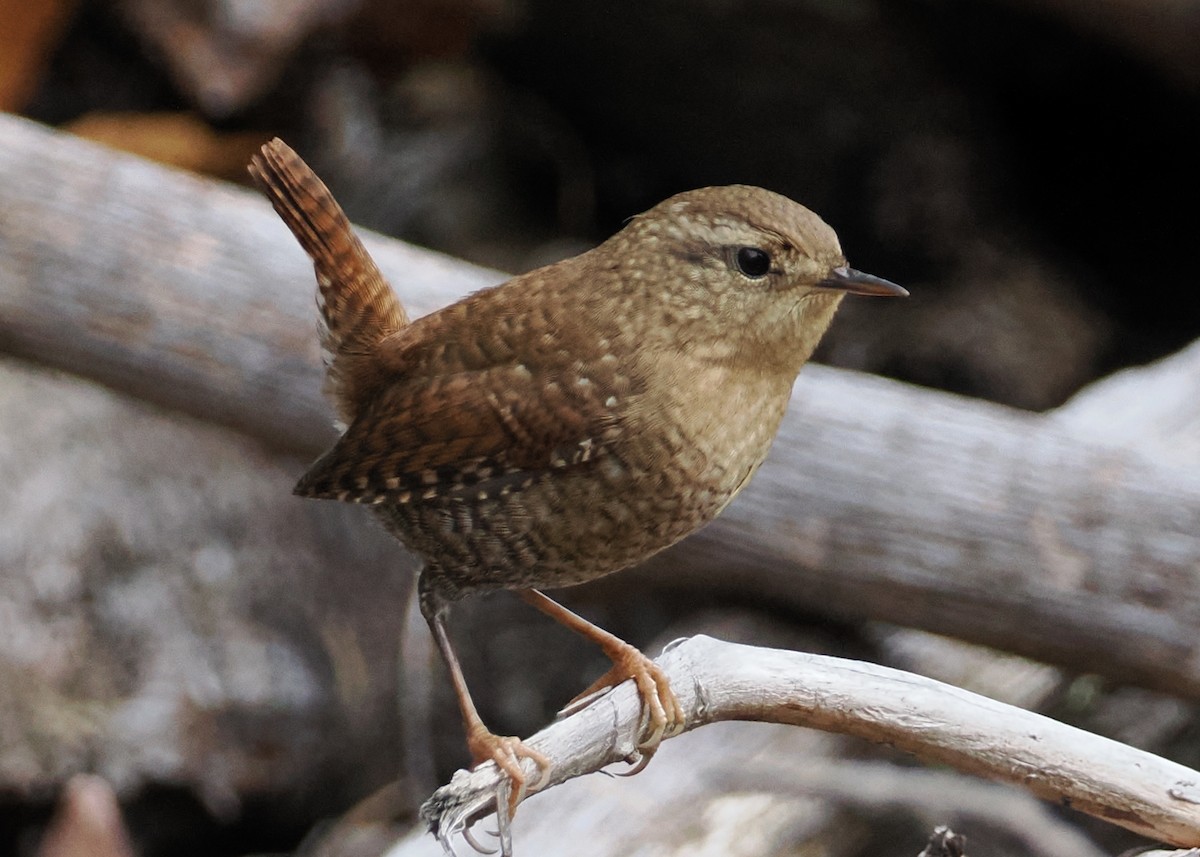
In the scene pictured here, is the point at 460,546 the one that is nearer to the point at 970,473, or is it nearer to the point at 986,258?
the point at 970,473

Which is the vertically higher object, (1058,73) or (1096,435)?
(1058,73)

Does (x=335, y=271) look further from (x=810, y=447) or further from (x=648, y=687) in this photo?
(x=810, y=447)

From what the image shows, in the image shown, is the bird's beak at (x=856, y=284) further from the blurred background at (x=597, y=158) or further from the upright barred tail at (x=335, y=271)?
the blurred background at (x=597, y=158)

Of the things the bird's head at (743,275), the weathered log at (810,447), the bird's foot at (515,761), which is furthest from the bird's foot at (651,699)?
the weathered log at (810,447)

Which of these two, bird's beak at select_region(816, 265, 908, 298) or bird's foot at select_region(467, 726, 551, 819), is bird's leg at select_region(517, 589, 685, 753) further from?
bird's beak at select_region(816, 265, 908, 298)

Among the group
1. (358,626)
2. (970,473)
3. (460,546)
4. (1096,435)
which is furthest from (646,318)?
(358,626)

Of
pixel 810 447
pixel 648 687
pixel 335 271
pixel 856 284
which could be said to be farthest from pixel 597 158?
pixel 856 284
